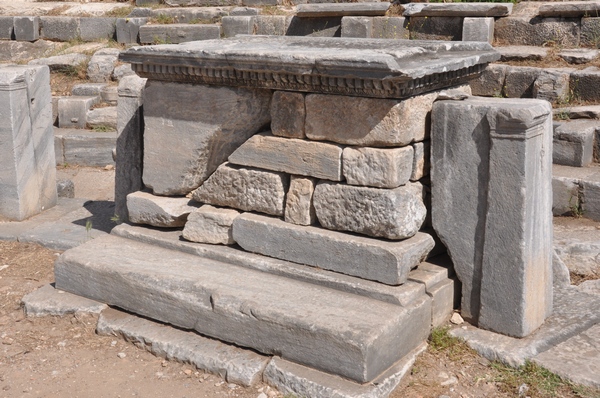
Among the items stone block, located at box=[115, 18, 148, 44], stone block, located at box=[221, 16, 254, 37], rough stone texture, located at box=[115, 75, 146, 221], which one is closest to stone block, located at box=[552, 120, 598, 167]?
rough stone texture, located at box=[115, 75, 146, 221]

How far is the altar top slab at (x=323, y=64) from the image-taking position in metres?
3.79

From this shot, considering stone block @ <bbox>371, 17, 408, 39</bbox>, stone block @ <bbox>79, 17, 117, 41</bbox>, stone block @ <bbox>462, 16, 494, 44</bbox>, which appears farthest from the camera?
stone block @ <bbox>79, 17, 117, 41</bbox>

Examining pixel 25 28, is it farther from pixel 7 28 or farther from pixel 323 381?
pixel 323 381

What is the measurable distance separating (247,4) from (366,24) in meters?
2.86

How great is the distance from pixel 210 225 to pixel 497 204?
170cm

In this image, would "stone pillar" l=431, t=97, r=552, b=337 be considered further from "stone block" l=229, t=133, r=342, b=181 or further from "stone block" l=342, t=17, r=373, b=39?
"stone block" l=342, t=17, r=373, b=39

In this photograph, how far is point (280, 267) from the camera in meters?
4.25

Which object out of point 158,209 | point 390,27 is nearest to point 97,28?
point 390,27

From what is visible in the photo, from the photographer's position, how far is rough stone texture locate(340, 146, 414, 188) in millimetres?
3912

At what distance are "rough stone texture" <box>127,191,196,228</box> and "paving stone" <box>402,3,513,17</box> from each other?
5.22 m

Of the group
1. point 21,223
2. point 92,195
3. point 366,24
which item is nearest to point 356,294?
point 21,223

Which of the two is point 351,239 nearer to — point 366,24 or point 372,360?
point 372,360

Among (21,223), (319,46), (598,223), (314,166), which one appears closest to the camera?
(314,166)

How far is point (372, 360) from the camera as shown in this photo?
11.6 ft
